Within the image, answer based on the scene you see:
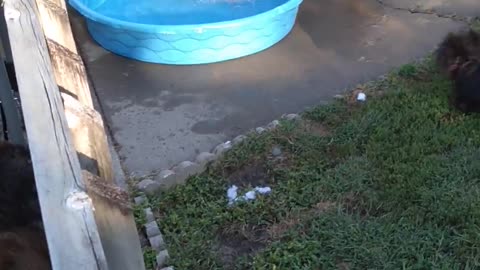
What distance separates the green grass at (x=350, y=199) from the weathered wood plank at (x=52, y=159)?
1.33 meters

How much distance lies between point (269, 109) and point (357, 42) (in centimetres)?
118

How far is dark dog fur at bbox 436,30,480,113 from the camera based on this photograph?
13.9 ft

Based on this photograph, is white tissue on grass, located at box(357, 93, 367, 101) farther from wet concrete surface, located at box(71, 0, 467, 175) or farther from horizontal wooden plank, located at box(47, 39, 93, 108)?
horizontal wooden plank, located at box(47, 39, 93, 108)

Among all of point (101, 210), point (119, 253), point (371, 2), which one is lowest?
point (371, 2)

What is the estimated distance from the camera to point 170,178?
3961mm

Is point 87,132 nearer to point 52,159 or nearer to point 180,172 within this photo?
point 52,159

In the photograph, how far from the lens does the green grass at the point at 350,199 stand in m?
3.34

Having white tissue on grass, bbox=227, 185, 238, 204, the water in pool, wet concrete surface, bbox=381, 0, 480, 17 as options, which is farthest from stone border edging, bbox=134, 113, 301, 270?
wet concrete surface, bbox=381, 0, 480, 17

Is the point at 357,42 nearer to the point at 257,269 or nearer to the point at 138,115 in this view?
the point at 138,115

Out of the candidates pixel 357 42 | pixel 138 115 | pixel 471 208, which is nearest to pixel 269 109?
pixel 138 115

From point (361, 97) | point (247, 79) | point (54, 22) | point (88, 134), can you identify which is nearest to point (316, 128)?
point (361, 97)

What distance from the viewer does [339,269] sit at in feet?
10.7

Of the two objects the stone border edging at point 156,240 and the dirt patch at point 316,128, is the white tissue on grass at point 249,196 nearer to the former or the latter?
the stone border edging at point 156,240

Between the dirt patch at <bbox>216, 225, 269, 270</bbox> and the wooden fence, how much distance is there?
1.12m
